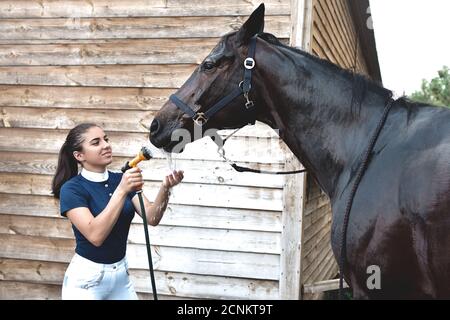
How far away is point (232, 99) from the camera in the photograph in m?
2.50

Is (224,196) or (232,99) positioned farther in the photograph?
(224,196)

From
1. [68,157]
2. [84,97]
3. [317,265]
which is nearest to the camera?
[68,157]

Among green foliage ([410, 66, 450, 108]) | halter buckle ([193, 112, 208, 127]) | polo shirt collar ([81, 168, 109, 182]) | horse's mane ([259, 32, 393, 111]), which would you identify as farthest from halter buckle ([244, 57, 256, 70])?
A: green foliage ([410, 66, 450, 108])

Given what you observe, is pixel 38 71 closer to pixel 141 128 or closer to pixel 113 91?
pixel 113 91

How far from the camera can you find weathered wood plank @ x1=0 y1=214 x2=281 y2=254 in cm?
404

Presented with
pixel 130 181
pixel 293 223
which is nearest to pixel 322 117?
pixel 130 181

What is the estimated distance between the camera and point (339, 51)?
6738 millimetres

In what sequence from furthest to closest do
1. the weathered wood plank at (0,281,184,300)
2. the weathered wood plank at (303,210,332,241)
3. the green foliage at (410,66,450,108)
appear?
1. the green foliage at (410,66,450,108)
2. the weathered wood plank at (303,210,332,241)
3. the weathered wood plank at (0,281,184,300)

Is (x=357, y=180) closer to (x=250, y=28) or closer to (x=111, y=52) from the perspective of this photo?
(x=250, y=28)

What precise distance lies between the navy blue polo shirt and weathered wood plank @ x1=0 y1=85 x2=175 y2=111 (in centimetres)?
173

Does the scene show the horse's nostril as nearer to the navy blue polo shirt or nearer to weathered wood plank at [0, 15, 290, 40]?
the navy blue polo shirt

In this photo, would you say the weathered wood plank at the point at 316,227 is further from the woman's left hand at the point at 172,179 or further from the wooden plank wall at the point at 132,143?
the woman's left hand at the point at 172,179

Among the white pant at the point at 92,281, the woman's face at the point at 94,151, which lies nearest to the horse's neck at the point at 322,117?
the woman's face at the point at 94,151

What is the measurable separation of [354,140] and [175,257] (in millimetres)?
2529
